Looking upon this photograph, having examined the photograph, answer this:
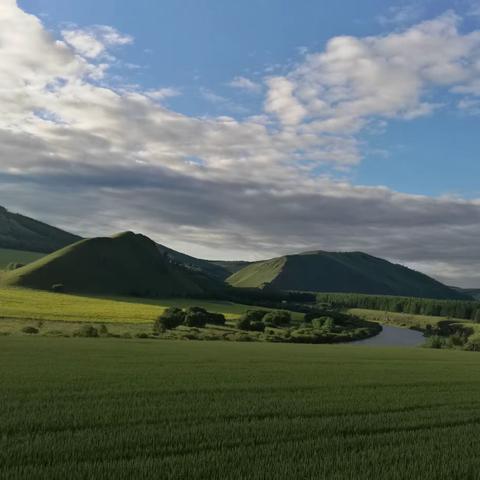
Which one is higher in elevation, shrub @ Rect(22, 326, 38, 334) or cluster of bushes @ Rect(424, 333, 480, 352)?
cluster of bushes @ Rect(424, 333, 480, 352)

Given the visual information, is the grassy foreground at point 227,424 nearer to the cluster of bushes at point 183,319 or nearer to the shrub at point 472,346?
the cluster of bushes at point 183,319

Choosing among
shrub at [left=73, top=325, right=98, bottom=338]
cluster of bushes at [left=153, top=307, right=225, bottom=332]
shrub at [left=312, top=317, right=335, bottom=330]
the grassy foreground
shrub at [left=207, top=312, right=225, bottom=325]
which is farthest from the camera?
shrub at [left=312, top=317, right=335, bottom=330]

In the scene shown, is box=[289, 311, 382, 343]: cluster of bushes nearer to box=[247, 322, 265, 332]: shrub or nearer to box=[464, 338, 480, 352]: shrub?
box=[247, 322, 265, 332]: shrub

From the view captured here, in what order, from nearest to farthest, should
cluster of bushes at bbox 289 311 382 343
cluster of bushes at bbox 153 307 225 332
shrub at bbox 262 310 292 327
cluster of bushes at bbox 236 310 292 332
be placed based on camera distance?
cluster of bushes at bbox 153 307 225 332 < cluster of bushes at bbox 289 311 382 343 < cluster of bushes at bbox 236 310 292 332 < shrub at bbox 262 310 292 327

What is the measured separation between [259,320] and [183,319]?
19.5 metres

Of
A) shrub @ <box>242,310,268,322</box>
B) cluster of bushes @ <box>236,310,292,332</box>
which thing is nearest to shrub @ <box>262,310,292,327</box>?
cluster of bushes @ <box>236,310,292,332</box>

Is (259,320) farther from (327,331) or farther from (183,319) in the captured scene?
(183,319)

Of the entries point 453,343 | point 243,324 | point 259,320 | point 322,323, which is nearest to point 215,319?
point 243,324

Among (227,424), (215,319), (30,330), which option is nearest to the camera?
(227,424)

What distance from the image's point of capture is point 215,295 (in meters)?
194

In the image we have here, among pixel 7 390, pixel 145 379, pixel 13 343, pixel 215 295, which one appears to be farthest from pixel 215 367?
pixel 215 295

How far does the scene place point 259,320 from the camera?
352 ft

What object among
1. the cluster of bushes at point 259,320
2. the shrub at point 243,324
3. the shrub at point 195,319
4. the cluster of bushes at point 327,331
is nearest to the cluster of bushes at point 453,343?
the cluster of bushes at point 327,331

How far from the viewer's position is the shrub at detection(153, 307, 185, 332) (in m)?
80.3
